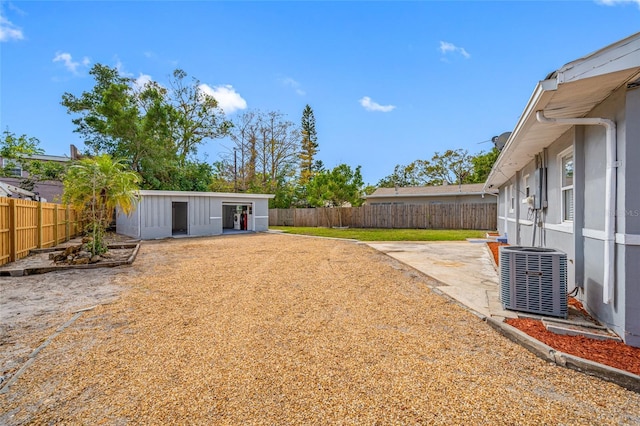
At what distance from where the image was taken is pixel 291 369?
2.53 metres

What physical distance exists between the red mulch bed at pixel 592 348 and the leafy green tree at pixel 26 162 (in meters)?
23.5

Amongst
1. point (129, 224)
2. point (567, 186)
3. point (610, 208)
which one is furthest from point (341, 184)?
point (610, 208)

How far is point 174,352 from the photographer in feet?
9.42

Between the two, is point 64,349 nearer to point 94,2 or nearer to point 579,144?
point 579,144

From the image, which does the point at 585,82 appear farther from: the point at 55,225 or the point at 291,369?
the point at 55,225

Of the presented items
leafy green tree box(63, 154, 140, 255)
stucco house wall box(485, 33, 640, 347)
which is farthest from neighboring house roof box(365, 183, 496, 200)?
leafy green tree box(63, 154, 140, 255)

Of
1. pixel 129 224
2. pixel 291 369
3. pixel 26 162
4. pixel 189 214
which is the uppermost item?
pixel 26 162

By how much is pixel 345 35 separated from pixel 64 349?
13465mm

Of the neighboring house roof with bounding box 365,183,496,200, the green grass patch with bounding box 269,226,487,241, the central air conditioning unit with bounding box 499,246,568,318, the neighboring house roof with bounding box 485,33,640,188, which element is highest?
the neighboring house roof with bounding box 365,183,496,200

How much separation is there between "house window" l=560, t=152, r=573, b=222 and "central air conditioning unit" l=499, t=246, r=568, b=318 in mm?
1369

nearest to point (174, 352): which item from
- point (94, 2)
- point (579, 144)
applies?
point (579, 144)

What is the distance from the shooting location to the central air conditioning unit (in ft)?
11.3

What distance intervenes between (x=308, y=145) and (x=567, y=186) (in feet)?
112

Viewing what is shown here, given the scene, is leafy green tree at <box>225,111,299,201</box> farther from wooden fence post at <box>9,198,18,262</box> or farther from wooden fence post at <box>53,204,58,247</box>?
wooden fence post at <box>9,198,18,262</box>
